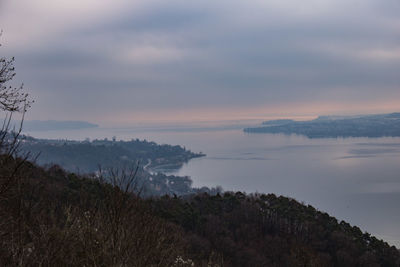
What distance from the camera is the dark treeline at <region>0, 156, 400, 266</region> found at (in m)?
2.46

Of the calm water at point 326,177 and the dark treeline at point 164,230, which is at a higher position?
the dark treeline at point 164,230

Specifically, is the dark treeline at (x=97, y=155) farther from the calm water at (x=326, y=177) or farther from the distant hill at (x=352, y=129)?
the distant hill at (x=352, y=129)

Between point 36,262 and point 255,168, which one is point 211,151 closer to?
point 255,168

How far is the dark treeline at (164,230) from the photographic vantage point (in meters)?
2.46

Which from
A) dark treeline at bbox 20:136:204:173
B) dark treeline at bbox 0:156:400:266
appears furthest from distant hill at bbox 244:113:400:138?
dark treeline at bbox 0:156:400:266

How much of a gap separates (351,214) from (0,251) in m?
33.2

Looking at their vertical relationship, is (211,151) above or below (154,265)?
below

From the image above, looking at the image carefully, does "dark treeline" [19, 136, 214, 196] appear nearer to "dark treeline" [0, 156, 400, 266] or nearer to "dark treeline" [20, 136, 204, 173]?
"dark treeline" [20, 136, 204, 173]

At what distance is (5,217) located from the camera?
8.02ft

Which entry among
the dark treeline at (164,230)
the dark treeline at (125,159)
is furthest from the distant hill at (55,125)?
the dark treeline at (164,230)

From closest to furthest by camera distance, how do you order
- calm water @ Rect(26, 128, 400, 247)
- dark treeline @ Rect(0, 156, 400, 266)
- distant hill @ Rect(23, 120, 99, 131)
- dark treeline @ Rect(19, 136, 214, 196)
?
dark treeline @ Rect(0, 156, 400, 266) → calm water @ Rect(26, 128, 400, 247) → dark treeline @ Rect(19, 136, 214, 196) → distant hill @ Rect(23, 120, 99, 131)

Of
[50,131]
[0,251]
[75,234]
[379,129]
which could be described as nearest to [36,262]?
[0,251]

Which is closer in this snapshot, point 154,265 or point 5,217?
point 5,217

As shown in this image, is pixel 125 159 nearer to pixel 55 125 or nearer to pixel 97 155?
pixel 97 155
